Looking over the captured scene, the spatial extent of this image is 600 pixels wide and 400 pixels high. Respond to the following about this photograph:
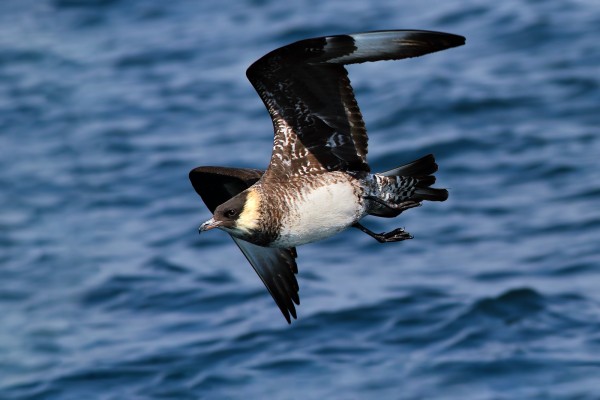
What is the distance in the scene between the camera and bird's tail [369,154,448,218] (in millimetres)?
8047

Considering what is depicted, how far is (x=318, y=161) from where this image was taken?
26.5 feet

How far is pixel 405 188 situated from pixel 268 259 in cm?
148

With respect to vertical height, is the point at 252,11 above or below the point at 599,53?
above

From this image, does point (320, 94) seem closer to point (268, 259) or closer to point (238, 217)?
point (238, 217)

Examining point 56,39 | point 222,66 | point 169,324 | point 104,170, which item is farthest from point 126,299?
point 56,39

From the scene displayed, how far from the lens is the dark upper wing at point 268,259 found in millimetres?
8898

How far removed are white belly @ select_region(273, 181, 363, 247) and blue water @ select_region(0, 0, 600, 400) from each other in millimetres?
3825

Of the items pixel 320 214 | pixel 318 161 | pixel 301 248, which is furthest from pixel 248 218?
pixel 301 248

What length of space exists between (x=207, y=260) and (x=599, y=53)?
6227 millimetres

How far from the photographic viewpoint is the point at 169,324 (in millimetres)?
12945

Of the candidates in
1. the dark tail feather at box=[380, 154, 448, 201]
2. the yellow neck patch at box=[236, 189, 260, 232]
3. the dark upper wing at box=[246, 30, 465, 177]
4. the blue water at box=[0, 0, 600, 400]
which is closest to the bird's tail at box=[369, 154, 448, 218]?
the dark tail feather at box=[380, 154, 448, 201]

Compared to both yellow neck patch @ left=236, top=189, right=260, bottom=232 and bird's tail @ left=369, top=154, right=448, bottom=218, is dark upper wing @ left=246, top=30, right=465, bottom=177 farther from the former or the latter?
yellow neck patch @ left=236, top=189, right=260, bottom=232

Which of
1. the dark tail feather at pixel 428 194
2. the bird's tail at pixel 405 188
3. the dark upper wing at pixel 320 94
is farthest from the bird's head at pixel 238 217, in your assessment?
the dark tail feather at pixel 428 194

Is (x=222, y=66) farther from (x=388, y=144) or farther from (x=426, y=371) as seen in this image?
(x=426, y=371)
